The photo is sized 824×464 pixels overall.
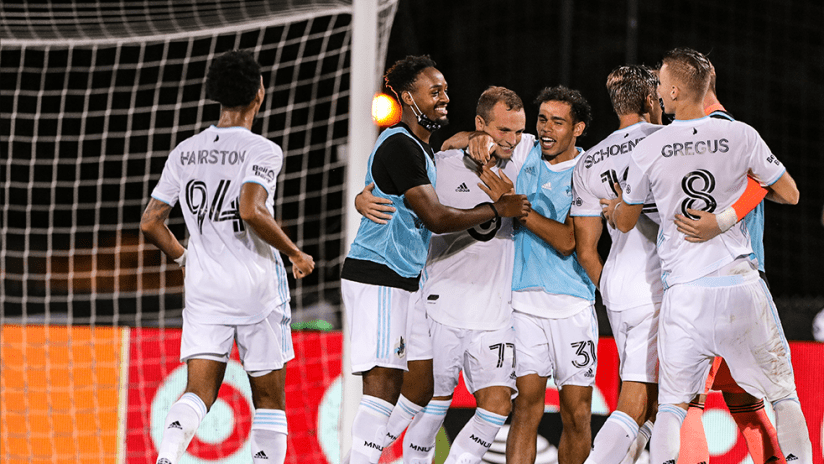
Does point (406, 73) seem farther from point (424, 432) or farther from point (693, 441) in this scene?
point (693, 441)

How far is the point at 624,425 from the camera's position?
390 centimetres

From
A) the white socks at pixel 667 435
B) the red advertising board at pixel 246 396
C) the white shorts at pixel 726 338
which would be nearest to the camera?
the white shorts at pixel 726 338

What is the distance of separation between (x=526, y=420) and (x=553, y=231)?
37.9 inches

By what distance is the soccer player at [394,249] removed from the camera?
3.85 m

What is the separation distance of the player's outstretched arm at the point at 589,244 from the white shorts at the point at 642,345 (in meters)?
0.25

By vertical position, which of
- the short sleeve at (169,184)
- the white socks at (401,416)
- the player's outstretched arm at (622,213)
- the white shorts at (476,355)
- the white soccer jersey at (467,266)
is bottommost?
Answer: the white socks at (401,416)

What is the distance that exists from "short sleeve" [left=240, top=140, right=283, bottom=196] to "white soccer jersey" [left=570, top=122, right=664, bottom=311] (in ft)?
5.03

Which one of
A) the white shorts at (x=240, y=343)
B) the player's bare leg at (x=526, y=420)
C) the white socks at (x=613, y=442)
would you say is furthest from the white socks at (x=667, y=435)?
the white shorts at (x=240, y=343)

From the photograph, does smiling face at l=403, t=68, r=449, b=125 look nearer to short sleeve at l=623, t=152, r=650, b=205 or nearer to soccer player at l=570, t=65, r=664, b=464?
soccer player at l=570, t=65, r=664, b=464

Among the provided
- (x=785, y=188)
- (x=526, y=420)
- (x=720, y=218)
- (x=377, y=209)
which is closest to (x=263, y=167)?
(x=377, y=209)

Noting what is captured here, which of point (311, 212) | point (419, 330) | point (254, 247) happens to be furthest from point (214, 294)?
point (311, 212)

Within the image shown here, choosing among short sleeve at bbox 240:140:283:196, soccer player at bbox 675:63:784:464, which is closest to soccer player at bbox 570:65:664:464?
soccer player at bbox 675:63:784:464

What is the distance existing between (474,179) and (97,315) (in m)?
8.48

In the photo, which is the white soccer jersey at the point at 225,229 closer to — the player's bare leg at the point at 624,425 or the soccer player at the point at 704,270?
the player's bare leg at the point at 624,425
